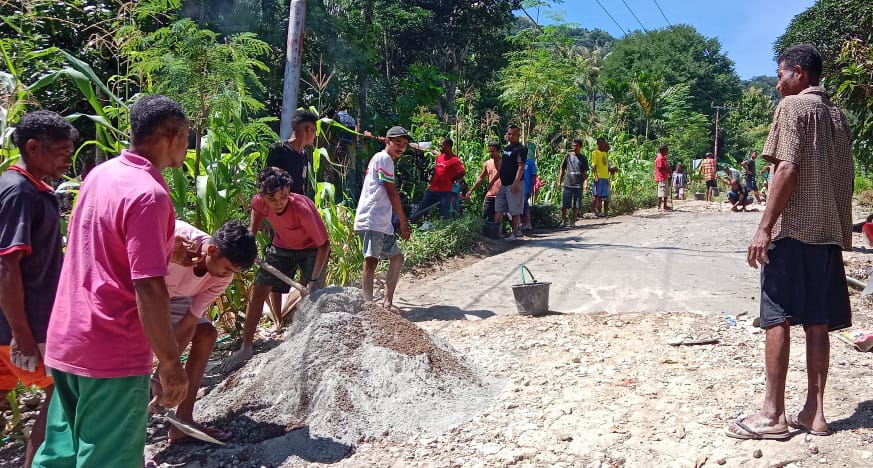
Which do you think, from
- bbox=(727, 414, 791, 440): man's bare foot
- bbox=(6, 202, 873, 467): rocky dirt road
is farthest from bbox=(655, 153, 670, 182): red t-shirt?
bbox=(727, 414, 791, 440): man's bare foot

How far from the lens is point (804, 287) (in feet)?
10.4

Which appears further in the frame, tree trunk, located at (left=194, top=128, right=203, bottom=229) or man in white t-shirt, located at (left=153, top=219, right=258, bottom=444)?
tree trunk, located at (left=194, top=128, right=203, bottom=229)

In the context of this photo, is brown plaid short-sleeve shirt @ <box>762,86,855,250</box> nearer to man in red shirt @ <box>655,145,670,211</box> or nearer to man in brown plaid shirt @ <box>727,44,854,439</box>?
man in brown plaid shirt @ <box>727,44,854,439</box>

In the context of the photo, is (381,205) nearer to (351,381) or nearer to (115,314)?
(351,381)

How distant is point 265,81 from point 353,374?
7919mm

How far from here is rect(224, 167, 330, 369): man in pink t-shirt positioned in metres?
4.71

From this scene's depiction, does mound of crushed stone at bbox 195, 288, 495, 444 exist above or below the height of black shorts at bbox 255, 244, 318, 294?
below

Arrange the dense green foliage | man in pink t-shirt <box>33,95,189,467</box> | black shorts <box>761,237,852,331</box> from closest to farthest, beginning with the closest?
man in pink t-shirt <box>33,95,189,467</box> → black shorts <box>761,237,852,331</box> → the dense green foliage

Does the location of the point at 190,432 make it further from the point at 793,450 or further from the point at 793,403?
the point at 793,403

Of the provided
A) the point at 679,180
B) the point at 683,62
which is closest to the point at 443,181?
the point at 679,180

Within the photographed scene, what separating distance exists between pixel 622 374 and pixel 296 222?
2.45 meters

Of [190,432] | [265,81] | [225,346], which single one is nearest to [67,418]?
[190,432]

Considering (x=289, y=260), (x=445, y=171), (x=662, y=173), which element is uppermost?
(x=662, y=173)

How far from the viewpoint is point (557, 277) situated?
776 centimetres
